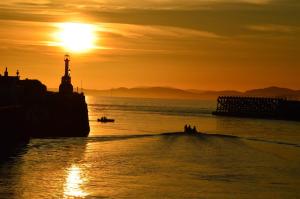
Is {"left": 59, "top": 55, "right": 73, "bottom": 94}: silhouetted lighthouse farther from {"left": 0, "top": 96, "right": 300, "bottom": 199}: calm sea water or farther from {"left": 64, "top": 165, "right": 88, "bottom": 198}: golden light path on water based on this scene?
{"left": 64, "top": 165, "right": 88, "bottom": 198}: golden light path on water

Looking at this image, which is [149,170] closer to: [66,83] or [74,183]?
[74,183]

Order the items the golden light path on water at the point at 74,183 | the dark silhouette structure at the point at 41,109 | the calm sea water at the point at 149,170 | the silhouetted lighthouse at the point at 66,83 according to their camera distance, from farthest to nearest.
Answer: the silhouetted lighthouse at the point at 66,83 → the dark silhouette structure at the point at 41,109 → the calm sea water at the point at 149,170 → the golden light path on water at the point at 74,183

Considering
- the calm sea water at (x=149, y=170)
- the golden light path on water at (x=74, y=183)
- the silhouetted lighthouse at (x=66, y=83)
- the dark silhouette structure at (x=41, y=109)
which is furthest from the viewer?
the silhouetted lighthouse at (x=66, y=83)

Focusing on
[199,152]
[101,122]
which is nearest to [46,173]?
[199,152]

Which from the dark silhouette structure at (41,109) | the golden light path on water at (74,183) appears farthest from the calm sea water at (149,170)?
the dark silhouette structure at (41,109)

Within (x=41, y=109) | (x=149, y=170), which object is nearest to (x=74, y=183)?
(x=149, y=170)

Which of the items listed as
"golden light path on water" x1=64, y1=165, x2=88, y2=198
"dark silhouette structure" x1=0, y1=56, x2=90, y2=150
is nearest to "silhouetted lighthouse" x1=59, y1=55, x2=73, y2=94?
"dark silhouette structure" x1=0, y1=56, x2=90, y2=150

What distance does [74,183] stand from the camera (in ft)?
158

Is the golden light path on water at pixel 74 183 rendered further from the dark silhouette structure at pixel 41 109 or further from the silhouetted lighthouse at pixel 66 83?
the silhouetted lighthouse at pixel 66 83

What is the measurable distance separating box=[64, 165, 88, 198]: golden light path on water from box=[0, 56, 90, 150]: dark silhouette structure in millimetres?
25457

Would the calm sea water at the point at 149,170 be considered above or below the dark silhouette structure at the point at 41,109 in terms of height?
below

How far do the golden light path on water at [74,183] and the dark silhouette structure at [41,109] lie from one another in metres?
25.5

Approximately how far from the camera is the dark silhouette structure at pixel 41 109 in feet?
267

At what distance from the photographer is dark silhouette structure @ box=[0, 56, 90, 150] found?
267 ft
